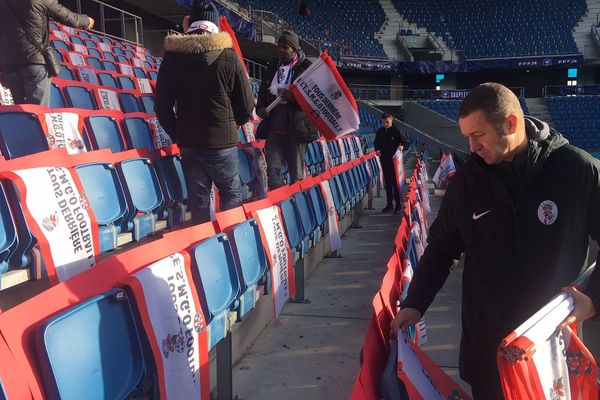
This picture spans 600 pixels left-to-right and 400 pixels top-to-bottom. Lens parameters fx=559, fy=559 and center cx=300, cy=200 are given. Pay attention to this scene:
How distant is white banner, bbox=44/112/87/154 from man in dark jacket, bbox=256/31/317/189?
1154 mm

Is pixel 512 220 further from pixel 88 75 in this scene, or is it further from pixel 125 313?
pixel 88 75

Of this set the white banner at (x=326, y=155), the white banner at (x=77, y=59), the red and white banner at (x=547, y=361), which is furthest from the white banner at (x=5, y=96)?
the red and white banner at (x=547, y=361)

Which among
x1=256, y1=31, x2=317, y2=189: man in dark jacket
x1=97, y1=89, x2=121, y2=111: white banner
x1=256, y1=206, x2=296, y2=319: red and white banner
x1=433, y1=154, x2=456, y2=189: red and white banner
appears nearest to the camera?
x1=256, y1=206, x2=296, y2=319: red and white banner

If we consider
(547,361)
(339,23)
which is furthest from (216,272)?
(339,23)

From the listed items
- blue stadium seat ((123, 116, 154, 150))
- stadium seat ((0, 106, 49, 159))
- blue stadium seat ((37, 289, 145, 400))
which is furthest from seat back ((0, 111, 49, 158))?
blue stadium seat ((37, 289, 145, 400))

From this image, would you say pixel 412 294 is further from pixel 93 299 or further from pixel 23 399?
pixel 23 399

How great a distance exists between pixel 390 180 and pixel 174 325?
5525mm

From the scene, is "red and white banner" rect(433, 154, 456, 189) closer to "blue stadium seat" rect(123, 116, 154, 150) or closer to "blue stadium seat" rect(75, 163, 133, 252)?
"blue stadium seat" rect(123, 116, 154, 150)

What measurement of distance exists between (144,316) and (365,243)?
141 inches

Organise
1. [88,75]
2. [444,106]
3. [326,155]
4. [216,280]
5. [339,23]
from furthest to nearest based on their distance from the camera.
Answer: [339,23], [444,106], [326,155], [88,75], [216,280]

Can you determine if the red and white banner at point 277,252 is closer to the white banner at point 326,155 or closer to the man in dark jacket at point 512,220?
the man in dark jacket at point 512,220

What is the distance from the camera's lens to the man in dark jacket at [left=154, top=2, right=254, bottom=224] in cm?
283

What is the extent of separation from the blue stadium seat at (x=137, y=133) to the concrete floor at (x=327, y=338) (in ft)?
5.12

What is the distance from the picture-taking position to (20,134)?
9.64 ft
